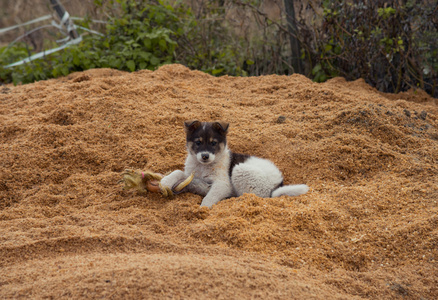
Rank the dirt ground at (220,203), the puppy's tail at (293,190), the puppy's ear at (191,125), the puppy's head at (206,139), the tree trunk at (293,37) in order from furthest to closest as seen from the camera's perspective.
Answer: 1. the tree trunk at (293,37)
2. the puppy's ear at (191,125)
3. the puppy's head at (206,139)
4. the puppy's tail at (293,190)
5. the dirt ground at (220,203)

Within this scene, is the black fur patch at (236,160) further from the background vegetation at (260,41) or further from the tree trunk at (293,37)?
the tree trunk at (293,37)

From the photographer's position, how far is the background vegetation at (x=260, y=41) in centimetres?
710

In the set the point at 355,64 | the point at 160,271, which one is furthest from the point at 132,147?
the point at 355,64

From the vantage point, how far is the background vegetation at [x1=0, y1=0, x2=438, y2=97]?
23.3ft

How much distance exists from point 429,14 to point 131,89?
533 centimetres

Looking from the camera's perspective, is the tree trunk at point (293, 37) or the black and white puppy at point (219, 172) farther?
the tree trunk at point (293, 37)

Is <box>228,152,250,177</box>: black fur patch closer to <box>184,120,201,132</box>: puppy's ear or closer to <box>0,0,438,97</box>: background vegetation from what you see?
<box>184,120,201,132</box>: puppy's ear

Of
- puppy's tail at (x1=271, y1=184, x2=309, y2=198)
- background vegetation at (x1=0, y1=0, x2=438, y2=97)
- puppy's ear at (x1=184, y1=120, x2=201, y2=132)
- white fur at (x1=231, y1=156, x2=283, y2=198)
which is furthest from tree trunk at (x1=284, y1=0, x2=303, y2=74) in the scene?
puppy's tail at (x1=271, y1=184, x2=309, y2=198)

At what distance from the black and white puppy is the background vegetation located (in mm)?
3904

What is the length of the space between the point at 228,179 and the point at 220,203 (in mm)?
515

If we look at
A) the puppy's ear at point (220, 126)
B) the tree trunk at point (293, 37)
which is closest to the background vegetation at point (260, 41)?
the tree trunk at point (293, 37)

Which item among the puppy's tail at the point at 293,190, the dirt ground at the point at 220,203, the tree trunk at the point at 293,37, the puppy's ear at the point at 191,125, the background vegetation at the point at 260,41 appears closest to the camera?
the dirt ground at the point at 220,203

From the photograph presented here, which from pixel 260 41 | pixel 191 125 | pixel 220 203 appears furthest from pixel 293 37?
pixel 220 203

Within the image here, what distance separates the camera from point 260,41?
8.73m
